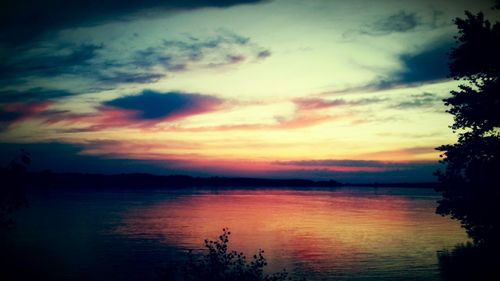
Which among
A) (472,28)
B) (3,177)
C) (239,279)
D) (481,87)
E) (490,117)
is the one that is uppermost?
(472,28)

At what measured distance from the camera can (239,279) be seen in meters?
21.0

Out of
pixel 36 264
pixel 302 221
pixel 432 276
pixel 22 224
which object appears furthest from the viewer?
pixel 302 221

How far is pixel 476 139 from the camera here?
2522cm

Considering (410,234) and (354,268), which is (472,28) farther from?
(410,234)

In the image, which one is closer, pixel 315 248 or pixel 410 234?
pixel 315 248

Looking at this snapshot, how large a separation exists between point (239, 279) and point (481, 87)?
20.3m

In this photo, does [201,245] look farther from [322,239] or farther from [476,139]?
[476,139]

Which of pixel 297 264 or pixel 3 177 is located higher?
pixel 3 177

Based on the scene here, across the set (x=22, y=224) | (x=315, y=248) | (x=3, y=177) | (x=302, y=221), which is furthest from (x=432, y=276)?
(x=22, y=224)

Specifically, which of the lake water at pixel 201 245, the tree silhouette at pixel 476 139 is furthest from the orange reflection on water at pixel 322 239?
the tree silhouette at pixel 476 139

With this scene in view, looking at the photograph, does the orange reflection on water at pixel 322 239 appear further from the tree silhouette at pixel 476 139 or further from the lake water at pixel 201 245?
the tree silhouette at pixel 476 139

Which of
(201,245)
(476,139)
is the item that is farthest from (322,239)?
(476,139)

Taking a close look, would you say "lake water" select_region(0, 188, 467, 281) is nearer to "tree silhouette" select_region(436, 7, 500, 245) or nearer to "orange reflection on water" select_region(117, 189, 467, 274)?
"orange reflection on water" select_region(117, 189, 467, 274)

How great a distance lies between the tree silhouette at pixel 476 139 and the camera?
24.2 meters
